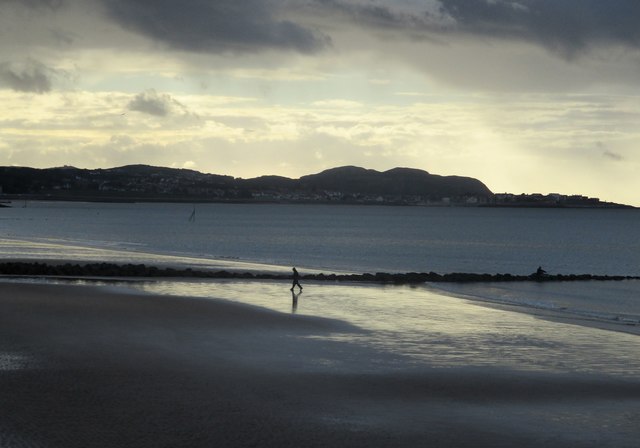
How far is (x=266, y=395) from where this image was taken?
16.1 metres

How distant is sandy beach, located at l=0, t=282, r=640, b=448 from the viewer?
13.5 m

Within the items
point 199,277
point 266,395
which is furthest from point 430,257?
point 266,395

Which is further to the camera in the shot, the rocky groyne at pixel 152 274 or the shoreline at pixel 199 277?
the rocky groyne at pixel 152 274

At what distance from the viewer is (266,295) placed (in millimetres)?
35344

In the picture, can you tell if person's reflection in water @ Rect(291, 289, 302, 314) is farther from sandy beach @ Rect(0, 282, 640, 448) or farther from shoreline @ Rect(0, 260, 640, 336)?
shoreline @ Rect(0, 260, 640, 336)

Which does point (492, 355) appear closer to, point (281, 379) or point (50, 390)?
point (281, 379)

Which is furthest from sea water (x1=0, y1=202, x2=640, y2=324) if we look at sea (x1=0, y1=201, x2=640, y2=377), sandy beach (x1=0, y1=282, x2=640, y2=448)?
sandy beach (x1=0, y1=282, x2=640, y2=448)

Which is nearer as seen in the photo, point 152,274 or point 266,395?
point 266,395

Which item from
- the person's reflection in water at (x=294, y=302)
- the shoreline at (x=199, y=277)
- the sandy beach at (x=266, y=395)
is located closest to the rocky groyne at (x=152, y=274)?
the shoreline at (x=199, y=277)

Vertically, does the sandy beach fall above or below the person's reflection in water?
below

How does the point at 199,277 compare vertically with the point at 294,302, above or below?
below

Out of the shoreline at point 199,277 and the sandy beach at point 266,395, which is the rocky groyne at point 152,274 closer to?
the shoreline at point 199,277

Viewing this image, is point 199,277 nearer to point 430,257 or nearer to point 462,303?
point 462,303

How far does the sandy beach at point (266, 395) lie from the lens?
1350 centimetres
